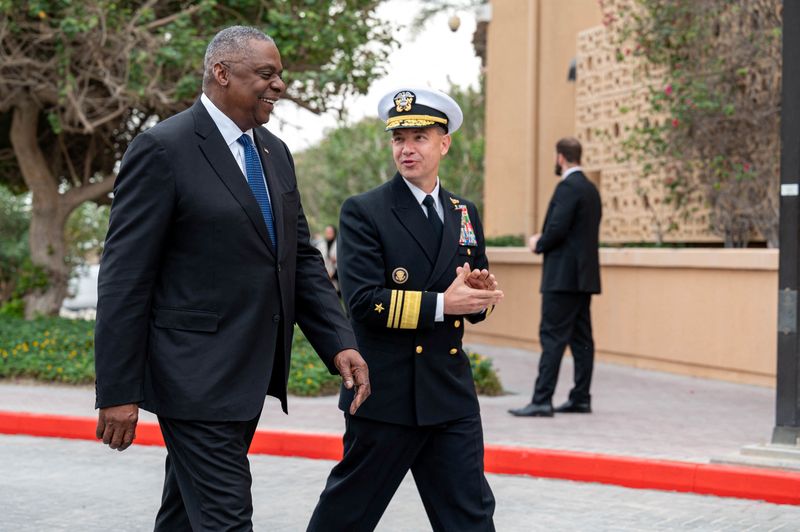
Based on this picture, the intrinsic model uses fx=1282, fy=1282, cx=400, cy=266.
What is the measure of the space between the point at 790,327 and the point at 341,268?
12.5 feet

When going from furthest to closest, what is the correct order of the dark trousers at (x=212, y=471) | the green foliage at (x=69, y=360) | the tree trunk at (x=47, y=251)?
the tree trunk at (x=47, y=251)
the green foliage at (x=69, y=360)
the dark trousers at (x=212, y=471)

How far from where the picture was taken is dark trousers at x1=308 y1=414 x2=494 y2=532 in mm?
4250

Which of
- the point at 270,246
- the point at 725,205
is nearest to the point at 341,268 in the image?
the point at 270,246

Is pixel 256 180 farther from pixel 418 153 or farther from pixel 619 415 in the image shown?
pixel 619 415

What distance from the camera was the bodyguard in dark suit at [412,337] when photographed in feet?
14.1

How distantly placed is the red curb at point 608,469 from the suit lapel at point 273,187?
13.1ft

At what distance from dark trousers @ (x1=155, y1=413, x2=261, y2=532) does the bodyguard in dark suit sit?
58 cm

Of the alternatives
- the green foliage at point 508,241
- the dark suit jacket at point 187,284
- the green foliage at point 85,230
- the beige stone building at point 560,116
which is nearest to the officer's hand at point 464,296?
the dark suit jacket at point 187,284

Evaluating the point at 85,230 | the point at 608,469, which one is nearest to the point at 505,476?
the point at 608,469

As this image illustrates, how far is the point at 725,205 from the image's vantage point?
44.0 feet

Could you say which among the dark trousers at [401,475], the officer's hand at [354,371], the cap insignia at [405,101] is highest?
the cap insignia at [405,101]

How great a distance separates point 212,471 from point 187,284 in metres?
0.55

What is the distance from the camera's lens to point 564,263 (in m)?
9.31

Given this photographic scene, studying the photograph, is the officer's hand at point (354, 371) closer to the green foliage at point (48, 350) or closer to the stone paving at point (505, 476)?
the stone paving at point (505, 476)
